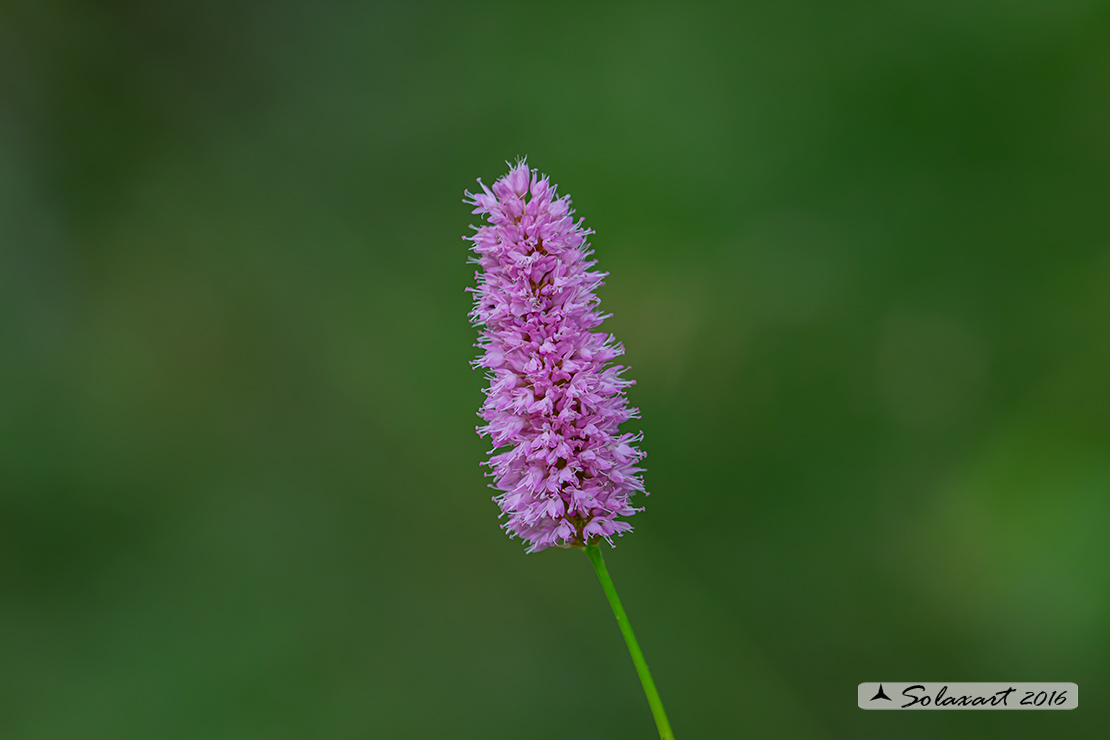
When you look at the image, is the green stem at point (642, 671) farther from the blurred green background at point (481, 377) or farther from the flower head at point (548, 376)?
the blurred green background at point (481, 377)

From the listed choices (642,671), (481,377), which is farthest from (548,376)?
(481,377)

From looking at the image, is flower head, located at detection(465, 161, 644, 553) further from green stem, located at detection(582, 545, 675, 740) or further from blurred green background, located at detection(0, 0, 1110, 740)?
blurred green background, located at detection(0, 0, 1110, 740)

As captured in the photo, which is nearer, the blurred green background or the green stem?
the green stem

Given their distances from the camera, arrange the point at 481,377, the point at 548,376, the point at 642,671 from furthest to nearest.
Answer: the point at 481,377, the point at 548,376, the point at 642,671

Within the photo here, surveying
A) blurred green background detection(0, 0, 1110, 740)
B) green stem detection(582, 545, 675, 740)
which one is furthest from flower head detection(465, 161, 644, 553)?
blurred green background detection(0, 0, 1110, 740)

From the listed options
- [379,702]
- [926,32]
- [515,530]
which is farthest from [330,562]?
[926,32]

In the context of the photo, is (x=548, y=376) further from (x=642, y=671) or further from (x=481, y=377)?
(x=481, y=377)
